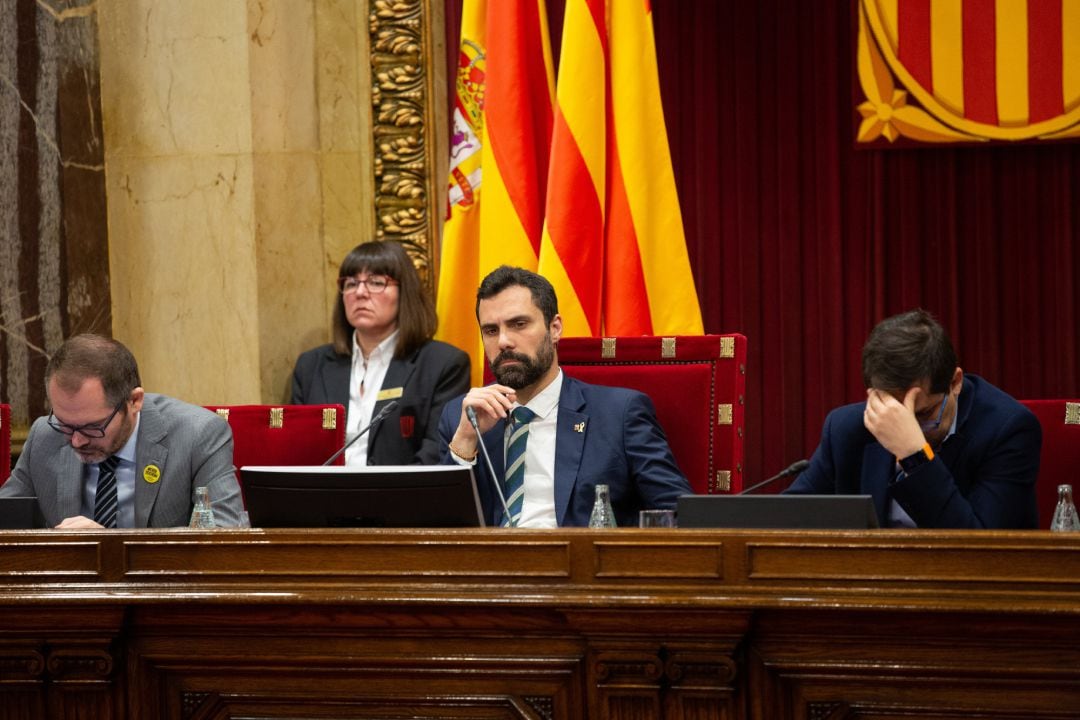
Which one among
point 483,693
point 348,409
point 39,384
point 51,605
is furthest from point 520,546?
point 39,384

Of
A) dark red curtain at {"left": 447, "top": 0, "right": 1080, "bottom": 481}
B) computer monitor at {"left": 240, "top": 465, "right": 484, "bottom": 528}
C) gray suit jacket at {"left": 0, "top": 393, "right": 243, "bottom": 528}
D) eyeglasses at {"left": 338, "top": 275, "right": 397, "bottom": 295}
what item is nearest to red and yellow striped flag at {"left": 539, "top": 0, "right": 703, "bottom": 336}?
dark red curtain at {"left": 447, "top": 0, "right": 1080, "bottom": 481}

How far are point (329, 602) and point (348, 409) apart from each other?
76.3 inches

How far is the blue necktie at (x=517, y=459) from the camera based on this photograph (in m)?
3.18

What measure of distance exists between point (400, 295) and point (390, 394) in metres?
0.33

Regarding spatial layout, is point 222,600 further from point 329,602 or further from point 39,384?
point 39,384

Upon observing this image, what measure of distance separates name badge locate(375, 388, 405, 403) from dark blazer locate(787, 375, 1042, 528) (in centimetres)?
143

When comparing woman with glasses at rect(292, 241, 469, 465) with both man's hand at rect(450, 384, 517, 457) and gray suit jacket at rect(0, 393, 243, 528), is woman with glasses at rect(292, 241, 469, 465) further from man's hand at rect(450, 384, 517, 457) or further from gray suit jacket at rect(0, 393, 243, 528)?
gray suit jacket at rect(0, 393, 243, 528)

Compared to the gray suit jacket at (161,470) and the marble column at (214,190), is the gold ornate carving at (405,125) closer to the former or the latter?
the marble column at (214,190)

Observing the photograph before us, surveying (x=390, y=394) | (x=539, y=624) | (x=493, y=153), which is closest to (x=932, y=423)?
(x=539, y=624)

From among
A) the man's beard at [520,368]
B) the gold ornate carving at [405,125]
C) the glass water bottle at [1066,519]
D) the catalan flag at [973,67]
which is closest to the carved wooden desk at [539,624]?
the glass water bottle at [1066,519]

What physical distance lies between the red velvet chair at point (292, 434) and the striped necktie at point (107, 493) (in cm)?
45

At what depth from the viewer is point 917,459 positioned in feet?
8.74

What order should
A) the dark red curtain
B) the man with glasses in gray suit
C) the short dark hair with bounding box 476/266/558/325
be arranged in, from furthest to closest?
→ the dark red curtain → the short dark hair with bounding box 476/266/558/325 → the man with glasses in gray suit

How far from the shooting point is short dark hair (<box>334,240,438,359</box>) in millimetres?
4086
